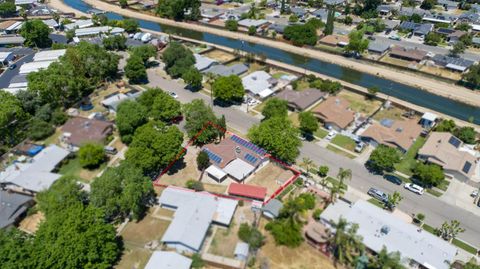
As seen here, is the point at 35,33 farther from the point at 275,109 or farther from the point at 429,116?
the point at 429,116

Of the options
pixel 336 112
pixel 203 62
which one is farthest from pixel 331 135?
pixel 203 62

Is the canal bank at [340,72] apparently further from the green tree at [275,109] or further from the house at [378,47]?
the green tree at [275,109]

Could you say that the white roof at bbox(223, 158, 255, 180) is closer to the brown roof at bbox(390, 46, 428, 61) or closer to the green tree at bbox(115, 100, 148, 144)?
the green tree at bbox(115, 100, 148, 144)

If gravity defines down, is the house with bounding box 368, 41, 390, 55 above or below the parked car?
above

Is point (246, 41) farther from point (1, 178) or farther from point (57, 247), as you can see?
point (57, 247)

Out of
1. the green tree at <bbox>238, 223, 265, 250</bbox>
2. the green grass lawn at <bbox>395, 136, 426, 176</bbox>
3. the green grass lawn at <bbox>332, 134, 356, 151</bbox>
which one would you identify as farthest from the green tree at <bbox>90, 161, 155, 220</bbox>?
the green grass lawn at <bbox>395, 136, 426, 176</bbox>

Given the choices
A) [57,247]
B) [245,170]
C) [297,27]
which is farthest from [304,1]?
[57,247]
